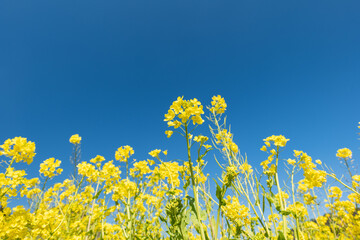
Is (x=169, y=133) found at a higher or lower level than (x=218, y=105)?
lower

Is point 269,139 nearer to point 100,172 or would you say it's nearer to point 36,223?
point 100,172

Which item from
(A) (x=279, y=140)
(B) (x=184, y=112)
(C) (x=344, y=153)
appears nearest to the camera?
(B) (x=184, y=112)

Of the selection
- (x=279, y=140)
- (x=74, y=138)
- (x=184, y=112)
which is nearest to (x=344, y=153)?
(x=279, y=140)

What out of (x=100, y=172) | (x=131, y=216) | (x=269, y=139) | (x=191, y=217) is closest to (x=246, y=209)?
(x=269, y=139)

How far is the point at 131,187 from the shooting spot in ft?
8.52

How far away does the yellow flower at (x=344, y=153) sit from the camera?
3.08 meters

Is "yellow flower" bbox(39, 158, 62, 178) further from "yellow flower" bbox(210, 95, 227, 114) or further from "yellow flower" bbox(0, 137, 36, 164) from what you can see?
"yellow flower" bbox(210, 95, 227, 114)

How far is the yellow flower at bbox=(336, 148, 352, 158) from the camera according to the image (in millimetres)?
3083

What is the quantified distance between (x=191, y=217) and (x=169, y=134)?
714 millimetres

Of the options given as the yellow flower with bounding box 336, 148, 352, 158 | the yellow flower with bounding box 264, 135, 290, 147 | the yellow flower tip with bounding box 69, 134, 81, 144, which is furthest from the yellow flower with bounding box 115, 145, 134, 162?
the yellow flower with bounding box 336, 148, 352, 158

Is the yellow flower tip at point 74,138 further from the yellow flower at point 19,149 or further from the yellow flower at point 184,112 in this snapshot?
the yellow flower at point 184,112

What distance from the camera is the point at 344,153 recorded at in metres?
3.14

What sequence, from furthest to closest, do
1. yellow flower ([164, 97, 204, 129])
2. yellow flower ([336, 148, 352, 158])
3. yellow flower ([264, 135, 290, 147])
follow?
yellow flower ([336, 148, 352, 158]), yellow flower ([264, 135, 290, 147]), yellow flower ([164, 97, 204, 129])

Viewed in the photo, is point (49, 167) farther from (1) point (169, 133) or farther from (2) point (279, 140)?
(2) point (279, 140)
